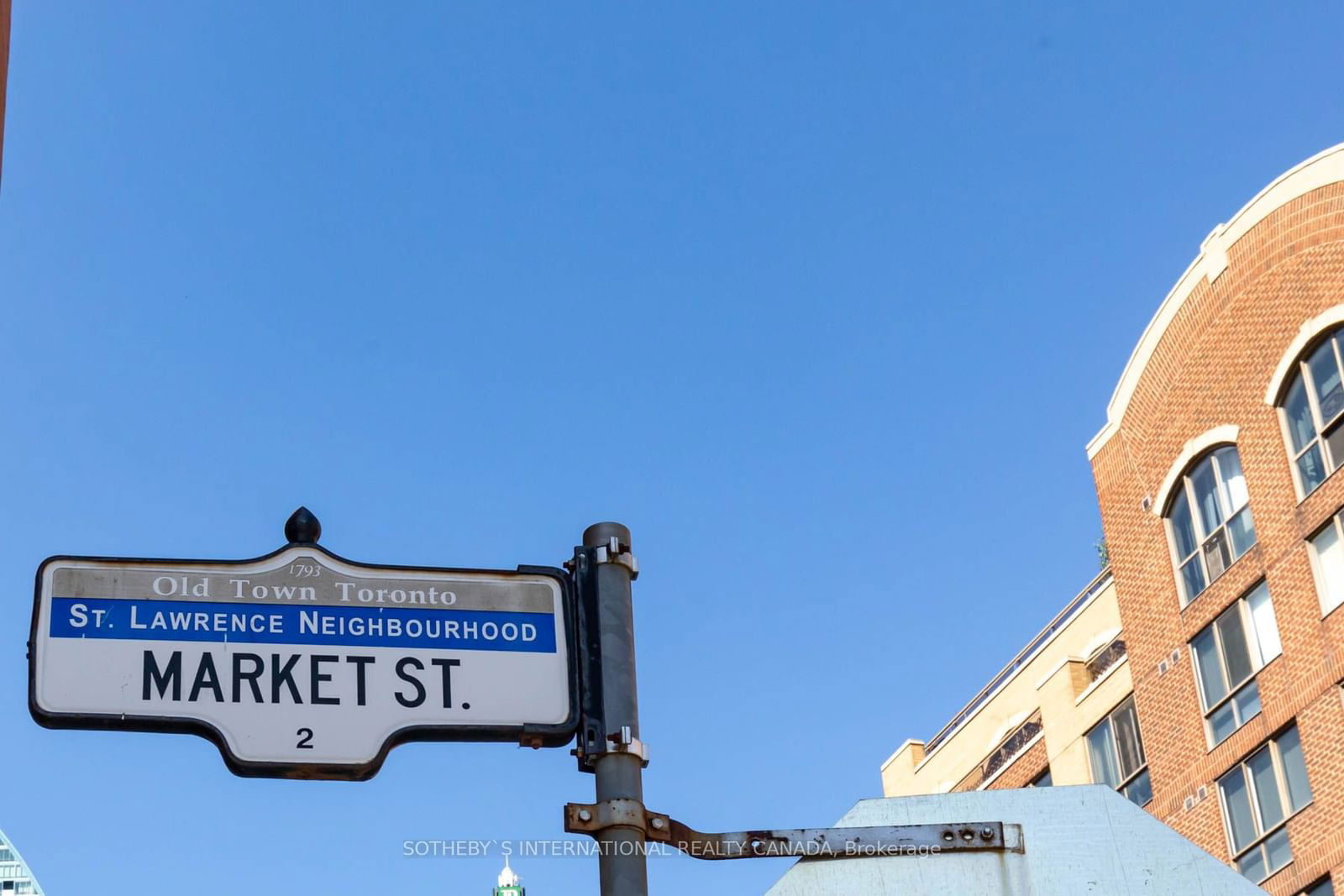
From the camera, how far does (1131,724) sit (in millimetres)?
31000

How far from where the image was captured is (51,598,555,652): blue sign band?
3.85 m

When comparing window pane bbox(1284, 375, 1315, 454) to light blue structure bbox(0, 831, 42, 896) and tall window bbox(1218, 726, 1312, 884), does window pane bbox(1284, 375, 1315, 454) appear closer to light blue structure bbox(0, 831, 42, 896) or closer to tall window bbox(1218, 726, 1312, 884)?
tall window bbox(1218, 726, 1312, 884)

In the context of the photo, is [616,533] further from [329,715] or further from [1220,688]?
[1220,688]

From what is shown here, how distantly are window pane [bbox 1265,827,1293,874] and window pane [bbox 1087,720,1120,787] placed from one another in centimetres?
550

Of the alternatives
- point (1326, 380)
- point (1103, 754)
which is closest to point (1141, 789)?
point (1103, 754)

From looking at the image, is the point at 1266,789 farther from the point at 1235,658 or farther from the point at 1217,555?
the point at 1217,555

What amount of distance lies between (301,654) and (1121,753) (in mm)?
28924

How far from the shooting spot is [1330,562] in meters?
24.7

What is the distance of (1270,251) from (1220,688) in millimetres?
6536

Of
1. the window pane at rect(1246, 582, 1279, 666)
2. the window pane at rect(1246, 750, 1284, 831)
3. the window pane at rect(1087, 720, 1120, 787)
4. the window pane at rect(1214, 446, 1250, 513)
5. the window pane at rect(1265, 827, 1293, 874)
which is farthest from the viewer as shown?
the window pane at rect(1087, 720, 1120, 787)

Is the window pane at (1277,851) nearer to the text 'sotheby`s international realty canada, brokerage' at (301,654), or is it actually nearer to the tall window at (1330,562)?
the tall window at (1330,562)

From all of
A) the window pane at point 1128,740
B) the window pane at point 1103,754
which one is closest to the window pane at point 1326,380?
the window pane at point 1128,740

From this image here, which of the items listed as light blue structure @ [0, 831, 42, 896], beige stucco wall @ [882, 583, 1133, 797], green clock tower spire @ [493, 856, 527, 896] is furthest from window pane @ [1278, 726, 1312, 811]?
light blue structure @ [0, 831, 42, 896]

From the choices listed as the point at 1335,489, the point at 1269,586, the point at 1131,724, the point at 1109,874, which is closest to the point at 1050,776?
the point at 1131,724
